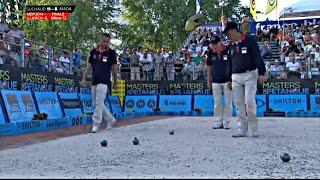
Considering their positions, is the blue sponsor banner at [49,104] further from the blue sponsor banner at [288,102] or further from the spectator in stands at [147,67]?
the blue sponsor banner at [288,102]

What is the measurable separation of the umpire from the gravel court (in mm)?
403

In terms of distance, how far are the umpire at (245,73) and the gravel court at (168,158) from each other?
0.40m

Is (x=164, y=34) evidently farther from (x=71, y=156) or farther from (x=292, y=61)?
(x=71, y=156)

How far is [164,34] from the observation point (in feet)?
144

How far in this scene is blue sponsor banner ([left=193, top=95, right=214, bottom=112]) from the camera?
77.6 feet

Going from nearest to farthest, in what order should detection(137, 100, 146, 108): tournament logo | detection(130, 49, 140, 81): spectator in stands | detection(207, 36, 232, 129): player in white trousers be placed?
detection(207, 36, 232, 129): player in white trousers, detection(137, 100, 146, 108): tournament logo, detection(130, 49, 140, 81): spectator in stands

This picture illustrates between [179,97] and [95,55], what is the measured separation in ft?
42.5

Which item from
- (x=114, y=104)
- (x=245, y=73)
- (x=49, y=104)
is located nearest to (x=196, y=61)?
(x=114, y=104)

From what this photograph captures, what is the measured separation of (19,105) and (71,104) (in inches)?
142

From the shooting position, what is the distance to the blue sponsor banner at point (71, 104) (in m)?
15.9

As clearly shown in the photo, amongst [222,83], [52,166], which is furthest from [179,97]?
[52,166]

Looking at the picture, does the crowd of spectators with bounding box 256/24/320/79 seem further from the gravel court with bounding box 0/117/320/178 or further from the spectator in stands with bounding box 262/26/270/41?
the gravel court with bounding box 0/117/320/178

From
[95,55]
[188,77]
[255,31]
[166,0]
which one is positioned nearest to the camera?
[95,55]

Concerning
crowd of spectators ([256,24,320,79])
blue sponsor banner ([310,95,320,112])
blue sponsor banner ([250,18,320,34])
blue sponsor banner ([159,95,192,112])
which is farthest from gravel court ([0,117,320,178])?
blue sponsor banner ([250,18,320,34])
